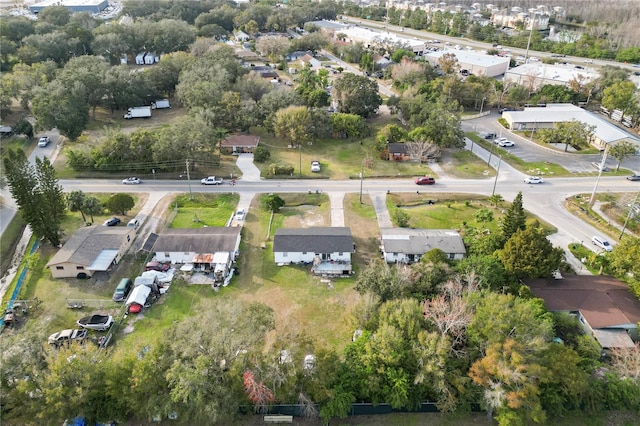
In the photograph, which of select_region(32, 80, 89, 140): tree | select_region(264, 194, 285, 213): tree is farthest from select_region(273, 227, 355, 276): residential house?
select_region(32, 80, 89, 140): tree

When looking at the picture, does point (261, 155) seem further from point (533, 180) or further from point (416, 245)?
point (533, 180)

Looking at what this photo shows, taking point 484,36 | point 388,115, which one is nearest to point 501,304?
point 388,115

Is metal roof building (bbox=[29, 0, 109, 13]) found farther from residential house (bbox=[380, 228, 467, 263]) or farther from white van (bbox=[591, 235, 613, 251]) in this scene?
white van (bbox=[591, 235, 613, 251])

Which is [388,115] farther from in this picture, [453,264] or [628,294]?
[628,294]

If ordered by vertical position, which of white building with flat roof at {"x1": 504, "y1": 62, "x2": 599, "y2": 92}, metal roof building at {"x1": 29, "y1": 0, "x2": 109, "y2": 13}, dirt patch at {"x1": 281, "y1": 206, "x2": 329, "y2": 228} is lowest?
dirt patch at {"x1": 281, "y1": 206, "x2": 329, "y2": 228}

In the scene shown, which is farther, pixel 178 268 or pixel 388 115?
pixel 388 115

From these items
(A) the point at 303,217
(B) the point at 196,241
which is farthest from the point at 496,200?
(B) the point at 196,241
